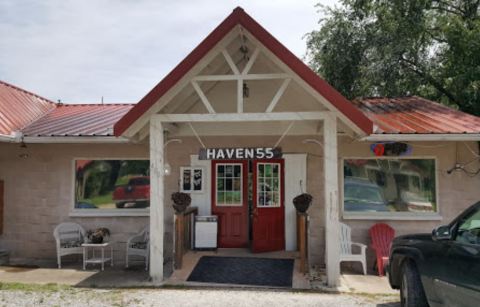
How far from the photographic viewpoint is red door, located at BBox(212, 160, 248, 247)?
10.1m

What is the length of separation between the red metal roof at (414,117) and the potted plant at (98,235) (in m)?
6.13

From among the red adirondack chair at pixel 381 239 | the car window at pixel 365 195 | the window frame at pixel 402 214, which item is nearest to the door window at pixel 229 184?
the window frame at pixel 402 214

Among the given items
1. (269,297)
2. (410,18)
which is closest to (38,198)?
(269,297)

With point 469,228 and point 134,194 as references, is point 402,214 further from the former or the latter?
point 134,194

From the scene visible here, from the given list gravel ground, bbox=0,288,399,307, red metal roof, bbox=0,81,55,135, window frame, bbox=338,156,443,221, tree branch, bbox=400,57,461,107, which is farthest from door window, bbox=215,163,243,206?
tree branch, bbox=400,57,461,107

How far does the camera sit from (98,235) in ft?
30.3

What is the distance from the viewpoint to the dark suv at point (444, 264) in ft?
13.0

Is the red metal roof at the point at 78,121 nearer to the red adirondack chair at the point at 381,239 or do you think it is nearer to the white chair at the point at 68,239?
the white chair at the point at 68,239

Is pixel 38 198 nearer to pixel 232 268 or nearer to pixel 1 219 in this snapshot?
pixel 1 219

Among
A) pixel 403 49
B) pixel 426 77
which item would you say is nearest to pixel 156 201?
pixel 403 49

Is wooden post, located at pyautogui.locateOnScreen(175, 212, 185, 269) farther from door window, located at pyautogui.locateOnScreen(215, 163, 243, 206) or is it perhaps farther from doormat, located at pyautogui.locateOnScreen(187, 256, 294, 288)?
door window, located at pyautogui.locateOnScreen(215, 163, 243, 206)

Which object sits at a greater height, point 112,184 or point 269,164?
point 269,164

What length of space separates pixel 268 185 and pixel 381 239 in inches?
107

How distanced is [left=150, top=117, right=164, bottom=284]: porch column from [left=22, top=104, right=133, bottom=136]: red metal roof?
6.61 ft
